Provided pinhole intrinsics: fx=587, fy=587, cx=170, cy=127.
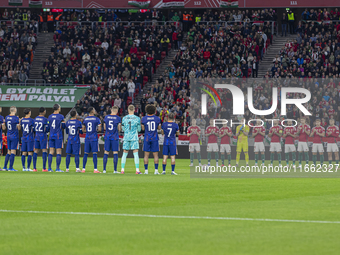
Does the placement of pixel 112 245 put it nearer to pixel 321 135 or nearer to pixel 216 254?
pixel 216 254

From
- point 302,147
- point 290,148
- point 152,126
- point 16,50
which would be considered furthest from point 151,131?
→ point 16,50

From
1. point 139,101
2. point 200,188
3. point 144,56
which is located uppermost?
point 144,56

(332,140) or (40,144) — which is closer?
(40,144)

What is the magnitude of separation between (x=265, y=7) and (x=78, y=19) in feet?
46.7

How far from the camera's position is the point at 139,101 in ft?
121

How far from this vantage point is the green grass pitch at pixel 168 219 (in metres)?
6.41

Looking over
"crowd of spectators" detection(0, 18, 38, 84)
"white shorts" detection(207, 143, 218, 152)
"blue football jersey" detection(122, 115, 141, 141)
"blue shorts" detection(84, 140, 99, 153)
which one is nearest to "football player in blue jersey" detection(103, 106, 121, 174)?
"blue shorts" detection(84, 140, 99, 153)

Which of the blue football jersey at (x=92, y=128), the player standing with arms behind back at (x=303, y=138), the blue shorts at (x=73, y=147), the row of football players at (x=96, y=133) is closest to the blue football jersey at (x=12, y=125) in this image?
the row of football players at (x=96, y=133)

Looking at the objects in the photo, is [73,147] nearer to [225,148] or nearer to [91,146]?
[91,146]

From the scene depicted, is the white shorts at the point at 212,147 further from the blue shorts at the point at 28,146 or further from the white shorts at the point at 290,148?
the blue shorts at the point at 28,146

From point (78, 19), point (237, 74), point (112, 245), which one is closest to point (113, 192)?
point (112, 245)

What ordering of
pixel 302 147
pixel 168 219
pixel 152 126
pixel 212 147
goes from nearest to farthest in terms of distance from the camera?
pixel 168 219 < pixel 152 126 < pixel 302 147 < pixel 212 147

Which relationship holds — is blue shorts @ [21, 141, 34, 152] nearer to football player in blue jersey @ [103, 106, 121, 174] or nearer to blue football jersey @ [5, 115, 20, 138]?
blue football jersey @ [5, 115, 20, 138]

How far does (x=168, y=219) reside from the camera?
8430 mm
